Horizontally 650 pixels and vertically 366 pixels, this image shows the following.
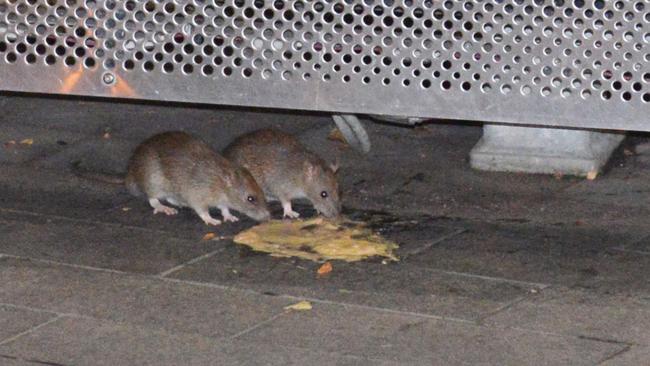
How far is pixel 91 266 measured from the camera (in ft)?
21.2

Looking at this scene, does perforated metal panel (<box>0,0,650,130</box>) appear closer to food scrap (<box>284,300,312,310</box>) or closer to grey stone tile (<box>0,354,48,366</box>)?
food scrap (<box>284,300,312,310</box>)

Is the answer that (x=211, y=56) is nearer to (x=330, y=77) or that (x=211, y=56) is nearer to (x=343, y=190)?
(x=330, y=77)

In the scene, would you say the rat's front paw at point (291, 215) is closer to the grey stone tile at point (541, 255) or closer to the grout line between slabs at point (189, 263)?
the grout line between slabs at point (189, 263)

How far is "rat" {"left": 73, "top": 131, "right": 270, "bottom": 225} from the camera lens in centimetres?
739

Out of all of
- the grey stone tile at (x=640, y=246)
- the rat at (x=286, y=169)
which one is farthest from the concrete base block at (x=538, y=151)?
the grey stone tile at (x=640, y=246)

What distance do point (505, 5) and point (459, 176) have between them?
2.90m

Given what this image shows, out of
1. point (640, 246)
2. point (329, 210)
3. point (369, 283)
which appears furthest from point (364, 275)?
point (640, 246)

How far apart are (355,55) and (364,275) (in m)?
1.28

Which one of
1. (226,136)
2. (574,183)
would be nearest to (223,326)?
(574,183)

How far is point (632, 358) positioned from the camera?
5.09 metres

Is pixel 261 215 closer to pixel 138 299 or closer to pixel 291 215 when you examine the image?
pixel 291 215

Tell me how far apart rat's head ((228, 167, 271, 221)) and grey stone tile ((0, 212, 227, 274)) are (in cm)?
43

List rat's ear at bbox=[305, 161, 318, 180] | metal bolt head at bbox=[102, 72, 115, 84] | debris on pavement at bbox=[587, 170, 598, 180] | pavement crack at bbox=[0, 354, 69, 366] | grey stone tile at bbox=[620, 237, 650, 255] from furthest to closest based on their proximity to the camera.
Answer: debris on pavement at bbox=[587, 170, 598, 180], rat's ear at bbox=[305, 161, 318, 180], grey stone tile at bbox=[620, 237, 650, 255], metal bolt head at bbox=[102, 72, 115, 84], pavement crack at bbox=[0, 354, 69, 366]

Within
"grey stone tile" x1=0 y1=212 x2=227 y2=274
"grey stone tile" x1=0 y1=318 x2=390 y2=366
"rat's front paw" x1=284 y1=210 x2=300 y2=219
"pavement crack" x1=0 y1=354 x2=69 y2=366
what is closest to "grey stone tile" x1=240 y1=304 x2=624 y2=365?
"grey stone tile" x1=0 y1=318 x2=390 y2=366
